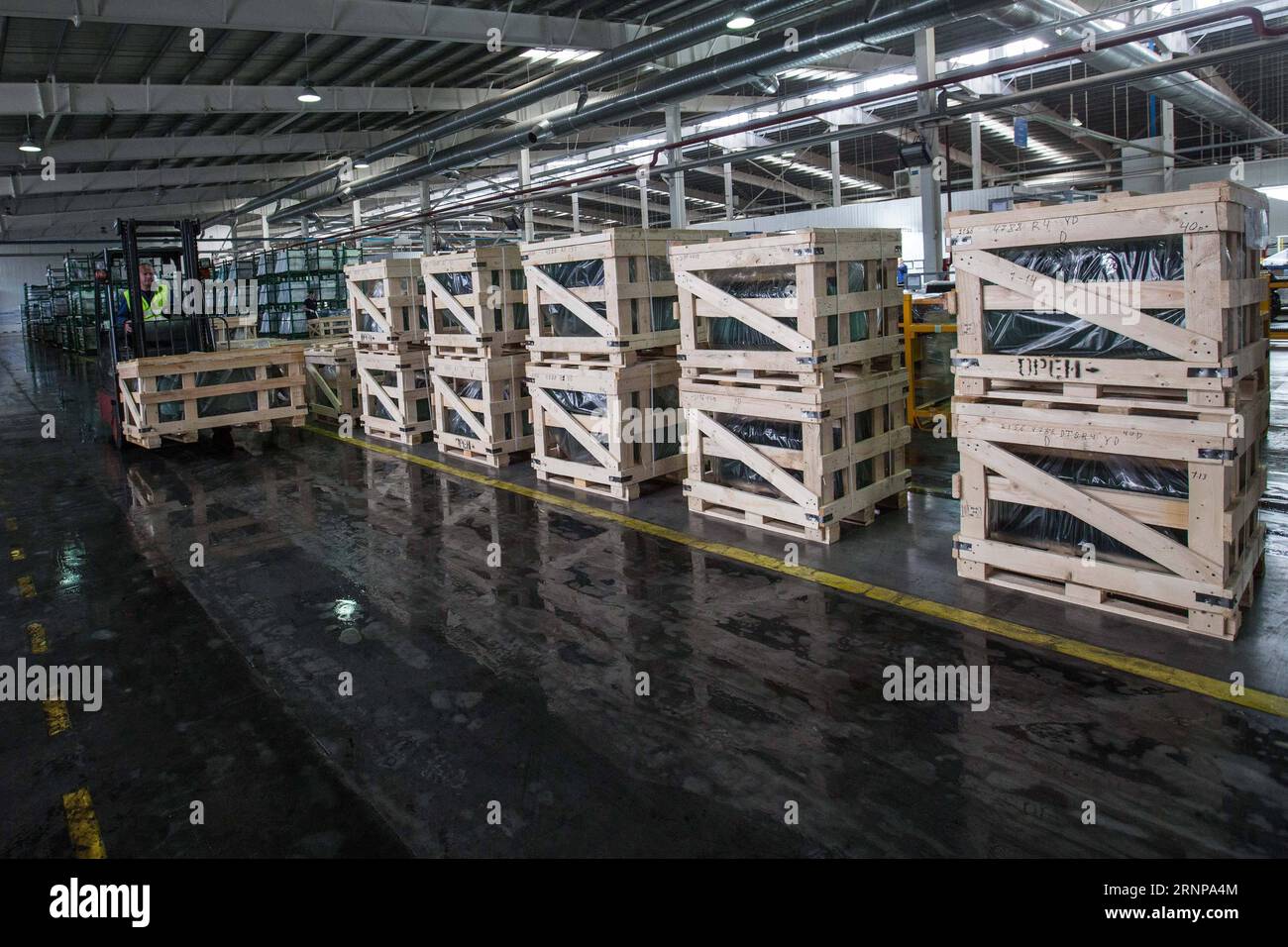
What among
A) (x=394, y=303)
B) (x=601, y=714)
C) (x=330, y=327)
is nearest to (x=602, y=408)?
(x=394, y=303)

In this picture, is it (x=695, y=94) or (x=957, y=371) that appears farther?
(x=695, y=94)

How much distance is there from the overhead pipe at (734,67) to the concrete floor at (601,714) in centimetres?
464

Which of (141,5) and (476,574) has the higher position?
(141,5)

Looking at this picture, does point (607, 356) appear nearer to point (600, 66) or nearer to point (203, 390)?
point (600, 66)

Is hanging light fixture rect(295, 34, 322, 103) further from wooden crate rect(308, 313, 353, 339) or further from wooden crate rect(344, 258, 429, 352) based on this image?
wooden crate rect(308, 313, 353, 339)

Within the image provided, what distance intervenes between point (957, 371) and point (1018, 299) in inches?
21.5

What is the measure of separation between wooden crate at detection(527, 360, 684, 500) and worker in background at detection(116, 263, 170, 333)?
705 centimetres

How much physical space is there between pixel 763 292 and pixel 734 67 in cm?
480

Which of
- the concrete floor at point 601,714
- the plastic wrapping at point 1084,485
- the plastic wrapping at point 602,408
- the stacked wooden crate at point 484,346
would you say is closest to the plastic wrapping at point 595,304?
the plastic wrapping at point 602,408

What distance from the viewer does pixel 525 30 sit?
451 inches

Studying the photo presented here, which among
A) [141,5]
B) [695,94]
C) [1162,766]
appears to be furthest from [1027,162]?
[1162,766]

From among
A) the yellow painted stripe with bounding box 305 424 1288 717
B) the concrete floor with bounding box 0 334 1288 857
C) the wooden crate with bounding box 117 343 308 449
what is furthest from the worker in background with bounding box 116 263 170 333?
the yellow painted stripe with bounding box 305 424 1288 717

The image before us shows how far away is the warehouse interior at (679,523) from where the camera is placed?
3.51 m
